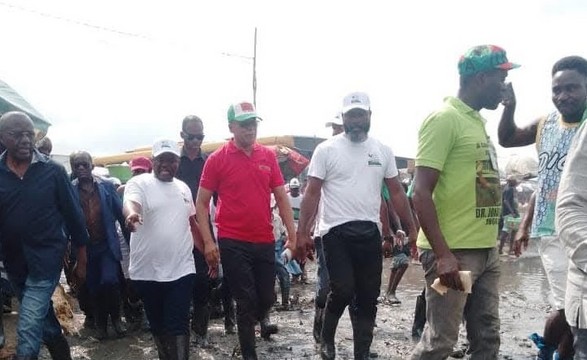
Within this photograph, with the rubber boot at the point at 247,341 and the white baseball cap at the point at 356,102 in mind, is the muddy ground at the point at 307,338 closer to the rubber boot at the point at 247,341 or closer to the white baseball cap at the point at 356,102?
the rubber boot at the point at 247,341

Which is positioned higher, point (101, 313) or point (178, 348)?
point (178, 348)

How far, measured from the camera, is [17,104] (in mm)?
8148

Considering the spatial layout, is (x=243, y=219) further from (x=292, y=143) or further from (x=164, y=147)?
(x=292, y=143)

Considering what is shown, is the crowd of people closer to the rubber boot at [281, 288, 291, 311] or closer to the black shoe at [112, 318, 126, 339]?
the black shoe at [112, 318, 126, 339]

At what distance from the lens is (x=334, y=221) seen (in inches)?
197

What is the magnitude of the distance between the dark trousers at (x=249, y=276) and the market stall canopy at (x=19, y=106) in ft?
14.5

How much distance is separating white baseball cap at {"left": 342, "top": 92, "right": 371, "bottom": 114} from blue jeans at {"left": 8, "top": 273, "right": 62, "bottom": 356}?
2.53m

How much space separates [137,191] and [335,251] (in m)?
1.56

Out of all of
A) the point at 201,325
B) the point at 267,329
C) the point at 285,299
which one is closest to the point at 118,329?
the point at 201,325

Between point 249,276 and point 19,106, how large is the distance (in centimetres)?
475

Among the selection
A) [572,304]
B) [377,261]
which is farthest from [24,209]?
[572,304]

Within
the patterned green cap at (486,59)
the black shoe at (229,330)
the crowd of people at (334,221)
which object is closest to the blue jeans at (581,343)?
the crowd of people at (334,221)

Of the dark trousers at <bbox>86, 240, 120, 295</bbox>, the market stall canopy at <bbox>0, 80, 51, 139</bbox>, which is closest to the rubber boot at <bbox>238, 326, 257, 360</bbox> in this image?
the dark trousers at <bbox>86, 240, 120, 295</bbox>

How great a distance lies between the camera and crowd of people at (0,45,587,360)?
3574 millimetres
